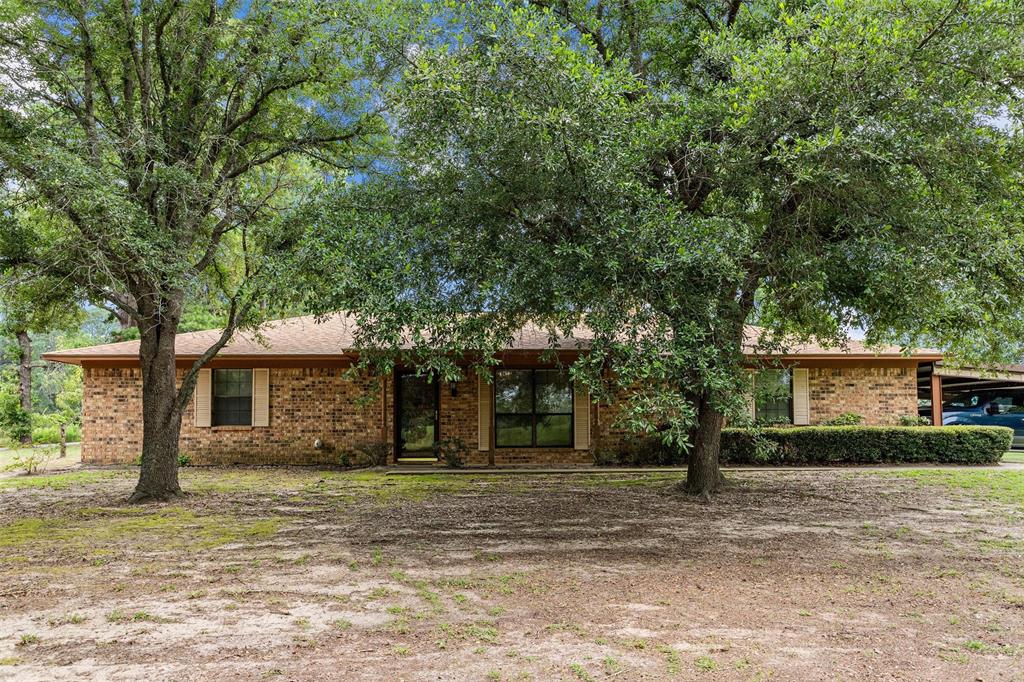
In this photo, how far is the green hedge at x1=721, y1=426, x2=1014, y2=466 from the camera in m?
14.4

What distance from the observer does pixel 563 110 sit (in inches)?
248

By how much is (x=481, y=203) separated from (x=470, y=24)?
204 centimetres

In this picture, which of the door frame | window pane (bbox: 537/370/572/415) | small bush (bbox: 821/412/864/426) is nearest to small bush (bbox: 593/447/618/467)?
window pane (bbox: 537/370/572/415)

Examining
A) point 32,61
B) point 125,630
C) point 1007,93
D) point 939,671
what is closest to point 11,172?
point 32,61

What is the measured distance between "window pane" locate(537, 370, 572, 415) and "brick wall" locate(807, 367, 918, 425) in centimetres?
547

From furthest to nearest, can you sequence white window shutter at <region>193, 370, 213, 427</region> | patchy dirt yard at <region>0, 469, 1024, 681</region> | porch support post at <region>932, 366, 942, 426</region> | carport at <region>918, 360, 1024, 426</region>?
carport at <region>918, 360, 1024, 426</region> → porch support post at <region>932, 366, 942, 426</region> → white window shutter at <region>193, 370, 213, 427</region> → patchy dirt yard at <region>0, 469, 1024, 681</region>

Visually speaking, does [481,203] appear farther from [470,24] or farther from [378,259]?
[470,24]

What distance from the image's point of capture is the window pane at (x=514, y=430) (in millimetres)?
14805

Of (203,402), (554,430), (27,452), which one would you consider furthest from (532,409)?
(27,452)

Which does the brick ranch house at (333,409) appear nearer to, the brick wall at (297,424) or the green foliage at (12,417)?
the brick wall at (297,424)

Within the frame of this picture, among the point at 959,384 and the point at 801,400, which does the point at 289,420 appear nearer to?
the point at 801,400

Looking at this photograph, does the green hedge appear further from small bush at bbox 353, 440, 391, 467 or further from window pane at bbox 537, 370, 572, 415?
small bush at bbox 353, 440, 391, 467

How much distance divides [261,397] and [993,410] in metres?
Answer: 20.5

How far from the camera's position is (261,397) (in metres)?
14.8
